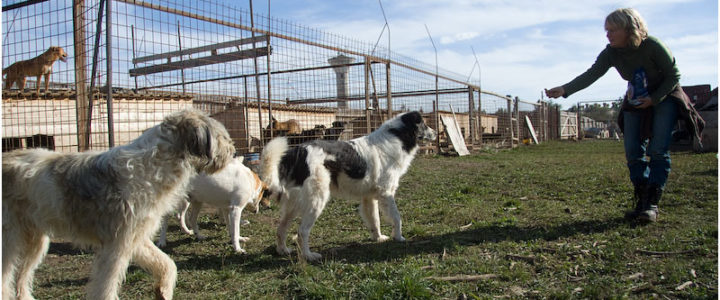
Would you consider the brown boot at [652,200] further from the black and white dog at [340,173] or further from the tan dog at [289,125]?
the tan dog at [289,125]

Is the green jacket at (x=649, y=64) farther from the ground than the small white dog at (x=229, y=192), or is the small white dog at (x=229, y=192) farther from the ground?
the green jacket at (x=649, y=64)

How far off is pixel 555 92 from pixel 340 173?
91.9 inches

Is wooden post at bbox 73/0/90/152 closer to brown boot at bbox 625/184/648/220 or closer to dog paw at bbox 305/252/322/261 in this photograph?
dog paw at bbox 305/252/322/261

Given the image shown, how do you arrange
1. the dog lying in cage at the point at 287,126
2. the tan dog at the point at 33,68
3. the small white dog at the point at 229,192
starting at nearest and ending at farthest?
the small white dog at the point at 229,192 → the tan dog at the point at 33,68 → the dog lying in cage at the point at 287,126

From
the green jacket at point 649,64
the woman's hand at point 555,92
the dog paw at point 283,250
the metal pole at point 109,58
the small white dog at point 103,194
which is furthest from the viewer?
the metal pole at point 109,58

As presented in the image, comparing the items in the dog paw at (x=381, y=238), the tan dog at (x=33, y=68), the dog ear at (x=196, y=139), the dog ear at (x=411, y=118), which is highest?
the tan dog at (x=33, y=68)

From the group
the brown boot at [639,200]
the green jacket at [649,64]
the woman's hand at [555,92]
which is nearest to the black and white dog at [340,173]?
the woman's hand at [555,92]

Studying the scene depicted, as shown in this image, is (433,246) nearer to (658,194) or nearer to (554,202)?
(658,194)

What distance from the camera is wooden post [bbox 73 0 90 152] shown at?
562cm

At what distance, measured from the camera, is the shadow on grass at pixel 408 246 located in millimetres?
3951

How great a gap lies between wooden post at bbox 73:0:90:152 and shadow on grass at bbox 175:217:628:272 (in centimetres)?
265

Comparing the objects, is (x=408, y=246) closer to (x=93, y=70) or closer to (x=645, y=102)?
(x=645, y=102)

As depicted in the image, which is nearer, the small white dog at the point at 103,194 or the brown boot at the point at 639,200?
the small white dog at the point at 103,194

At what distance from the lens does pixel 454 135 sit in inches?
590
